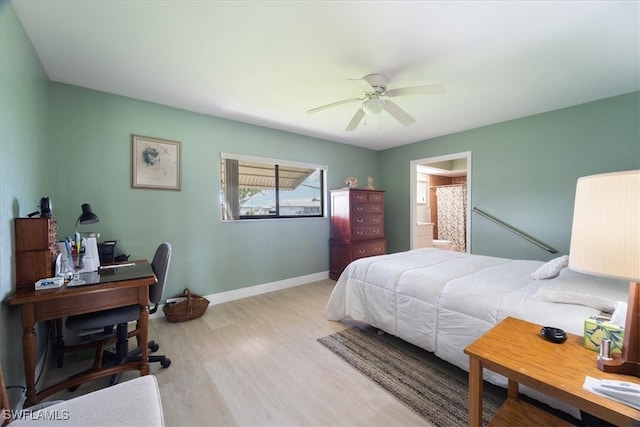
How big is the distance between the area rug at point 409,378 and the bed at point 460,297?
156 mm

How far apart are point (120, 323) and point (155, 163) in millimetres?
1793

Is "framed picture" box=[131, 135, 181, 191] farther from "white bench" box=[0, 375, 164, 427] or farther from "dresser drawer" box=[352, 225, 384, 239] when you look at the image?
"dresser drawer" box=[352, 225, 384, 239]

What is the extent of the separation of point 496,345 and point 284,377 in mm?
1400

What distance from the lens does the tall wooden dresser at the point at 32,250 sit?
4.88ft

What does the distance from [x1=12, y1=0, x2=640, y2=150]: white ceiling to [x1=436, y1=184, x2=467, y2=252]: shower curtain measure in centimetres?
341

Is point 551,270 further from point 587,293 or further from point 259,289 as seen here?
point 259,289

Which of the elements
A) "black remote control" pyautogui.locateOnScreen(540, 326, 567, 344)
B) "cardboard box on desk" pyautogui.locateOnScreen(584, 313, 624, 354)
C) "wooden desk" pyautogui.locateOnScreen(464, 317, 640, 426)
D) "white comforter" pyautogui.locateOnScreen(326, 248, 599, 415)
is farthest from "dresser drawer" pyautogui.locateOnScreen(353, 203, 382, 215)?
"cardboard box on desk" pyautogui.locateOnScreen(584, 313, 624, 354)

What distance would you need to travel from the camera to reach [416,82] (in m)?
2.41

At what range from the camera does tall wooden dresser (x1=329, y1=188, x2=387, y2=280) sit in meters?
4.11

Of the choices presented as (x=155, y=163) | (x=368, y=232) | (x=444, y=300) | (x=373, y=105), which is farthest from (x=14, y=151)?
(x=368, y=232)

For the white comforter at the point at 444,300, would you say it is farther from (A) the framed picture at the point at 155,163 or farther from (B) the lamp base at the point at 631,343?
(A) the framed picture at the point at 155,163

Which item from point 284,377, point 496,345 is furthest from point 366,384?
point 496,345

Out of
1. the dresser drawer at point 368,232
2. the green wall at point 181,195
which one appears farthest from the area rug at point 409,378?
the dresser drawer at point 368,232

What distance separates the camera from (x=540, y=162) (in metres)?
3.22
